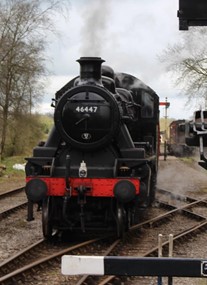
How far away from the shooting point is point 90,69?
7980 mm

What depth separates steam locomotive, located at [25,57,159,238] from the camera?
742cm

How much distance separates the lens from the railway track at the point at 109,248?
19.0 ft

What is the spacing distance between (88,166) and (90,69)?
1549mm

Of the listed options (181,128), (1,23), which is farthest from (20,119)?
(181,128)

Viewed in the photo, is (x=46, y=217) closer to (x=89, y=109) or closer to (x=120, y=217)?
(x=120, y=217)

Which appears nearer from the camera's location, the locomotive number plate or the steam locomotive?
the steam locomotive

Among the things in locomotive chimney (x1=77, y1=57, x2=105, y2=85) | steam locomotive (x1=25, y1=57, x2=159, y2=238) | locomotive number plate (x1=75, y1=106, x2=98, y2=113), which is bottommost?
steam locomotive (x1=25, y1=57, x2=159, y2=238)

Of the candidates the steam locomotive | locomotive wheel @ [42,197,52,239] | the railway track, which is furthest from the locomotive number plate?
the railway track

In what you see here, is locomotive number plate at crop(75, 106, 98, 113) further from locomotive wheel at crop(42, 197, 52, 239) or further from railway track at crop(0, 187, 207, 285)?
railway track at crop(0, 187, 207, 285)

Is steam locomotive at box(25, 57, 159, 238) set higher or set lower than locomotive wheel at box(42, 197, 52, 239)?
higher

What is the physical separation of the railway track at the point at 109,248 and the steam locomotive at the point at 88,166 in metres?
0.29

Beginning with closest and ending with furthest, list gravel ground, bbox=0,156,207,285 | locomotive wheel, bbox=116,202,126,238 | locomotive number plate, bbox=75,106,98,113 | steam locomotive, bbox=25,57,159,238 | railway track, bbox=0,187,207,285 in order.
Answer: railway track, bbox=0,187,207,285 → gravel ground, bbox=0,156,207,285 → steam locomotive, bbox=25,57,159,238 → locomotive wheel, bbox=116,202,126,238 → locomotive number plate, bbox=75,106,98,113

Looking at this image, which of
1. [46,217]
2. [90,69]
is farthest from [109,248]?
[90,69]

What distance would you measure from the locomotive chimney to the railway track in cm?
255
